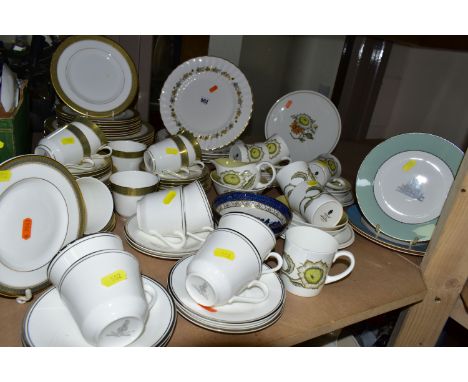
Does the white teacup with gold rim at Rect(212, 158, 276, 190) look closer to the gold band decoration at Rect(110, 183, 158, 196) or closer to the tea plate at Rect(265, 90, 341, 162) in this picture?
the gold band decoration at Rect(110, 183, 158, 196)

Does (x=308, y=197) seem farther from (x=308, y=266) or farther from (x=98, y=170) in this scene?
(x=98, y=170)

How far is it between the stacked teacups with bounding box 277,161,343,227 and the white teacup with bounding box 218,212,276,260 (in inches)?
9.7

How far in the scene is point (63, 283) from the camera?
2.03 feet

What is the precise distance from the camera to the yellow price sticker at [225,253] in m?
0.69

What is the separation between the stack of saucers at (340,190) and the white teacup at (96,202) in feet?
1.94

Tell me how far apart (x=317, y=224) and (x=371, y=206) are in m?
0.18

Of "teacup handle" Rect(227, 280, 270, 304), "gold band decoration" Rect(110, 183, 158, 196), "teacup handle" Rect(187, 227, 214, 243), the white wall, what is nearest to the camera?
"teacup handle" Rect(227, 280, 270, 304)

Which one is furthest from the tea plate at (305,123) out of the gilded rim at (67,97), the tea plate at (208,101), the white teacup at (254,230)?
the white teacup at (254,230)

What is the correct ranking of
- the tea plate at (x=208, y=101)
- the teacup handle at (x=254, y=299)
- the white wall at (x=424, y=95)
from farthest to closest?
the white wall at (x=424, y=95) < the tea plate at (x=208, y=101) < the teacup handle at (x=254, y=299)

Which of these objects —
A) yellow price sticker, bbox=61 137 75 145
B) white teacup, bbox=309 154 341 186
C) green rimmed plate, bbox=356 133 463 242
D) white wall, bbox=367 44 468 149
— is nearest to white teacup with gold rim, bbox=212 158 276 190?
white teacup, bbox=309 154 341 186

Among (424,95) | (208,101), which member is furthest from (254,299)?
(424,95)

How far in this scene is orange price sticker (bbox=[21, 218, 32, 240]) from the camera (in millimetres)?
714

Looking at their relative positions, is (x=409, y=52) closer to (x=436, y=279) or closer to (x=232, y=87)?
(x=232, y=87)

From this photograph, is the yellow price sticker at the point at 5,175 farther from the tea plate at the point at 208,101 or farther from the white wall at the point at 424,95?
the white wall at the point at 424,95
